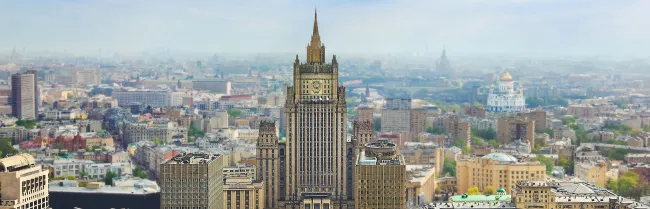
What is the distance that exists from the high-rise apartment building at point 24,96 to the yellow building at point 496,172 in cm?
4503

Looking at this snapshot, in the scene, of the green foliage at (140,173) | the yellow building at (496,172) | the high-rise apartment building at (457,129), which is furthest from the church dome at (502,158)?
the high-rise apartment building at (457,129)

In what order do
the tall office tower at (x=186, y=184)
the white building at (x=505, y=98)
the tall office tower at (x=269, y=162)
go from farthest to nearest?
the white building at (x=505, y=98), the tall office tower at (x=269, y=162), the tall office tower at (x=186, y=184)

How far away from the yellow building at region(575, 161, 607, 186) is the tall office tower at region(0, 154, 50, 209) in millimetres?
34735

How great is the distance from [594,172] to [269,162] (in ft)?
68.8

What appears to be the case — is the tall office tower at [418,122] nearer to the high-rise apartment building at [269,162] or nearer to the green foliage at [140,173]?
the green foliage at [140,173]

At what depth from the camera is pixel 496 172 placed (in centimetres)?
5450

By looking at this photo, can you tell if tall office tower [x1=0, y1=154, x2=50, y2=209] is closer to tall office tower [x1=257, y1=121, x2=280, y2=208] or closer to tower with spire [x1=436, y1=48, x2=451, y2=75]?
tall office tower [x1=257, y1=121, x2=280, y2=208]

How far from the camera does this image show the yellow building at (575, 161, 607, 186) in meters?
57.5

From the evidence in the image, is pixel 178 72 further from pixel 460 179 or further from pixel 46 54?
pixel 460 179

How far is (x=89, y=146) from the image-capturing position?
236 ft

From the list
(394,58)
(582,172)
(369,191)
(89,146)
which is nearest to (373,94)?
(394,58)

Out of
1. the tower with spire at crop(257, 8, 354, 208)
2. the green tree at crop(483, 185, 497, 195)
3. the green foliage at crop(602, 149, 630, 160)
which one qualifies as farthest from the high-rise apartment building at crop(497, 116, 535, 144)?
the tower with spire at crop(257, 8, 354, 208)

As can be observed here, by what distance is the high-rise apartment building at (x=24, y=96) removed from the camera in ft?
293

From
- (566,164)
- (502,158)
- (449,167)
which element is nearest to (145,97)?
(449,167)
